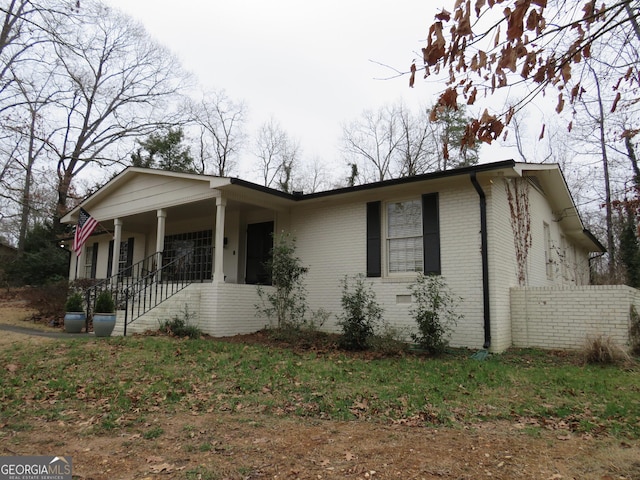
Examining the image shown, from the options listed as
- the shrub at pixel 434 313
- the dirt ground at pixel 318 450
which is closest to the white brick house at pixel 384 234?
the shrub at pixel 434 313

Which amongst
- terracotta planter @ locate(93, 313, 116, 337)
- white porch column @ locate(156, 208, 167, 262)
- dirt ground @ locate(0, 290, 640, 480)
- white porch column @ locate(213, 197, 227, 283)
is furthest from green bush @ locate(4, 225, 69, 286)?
dirt ground @ locate(0, 290, 640, 480)

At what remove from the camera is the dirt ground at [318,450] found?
10.4ft

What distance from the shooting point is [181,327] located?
31.0 feet

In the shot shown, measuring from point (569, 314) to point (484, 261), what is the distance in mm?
1988

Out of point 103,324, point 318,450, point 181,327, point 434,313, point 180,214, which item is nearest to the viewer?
point 318,450

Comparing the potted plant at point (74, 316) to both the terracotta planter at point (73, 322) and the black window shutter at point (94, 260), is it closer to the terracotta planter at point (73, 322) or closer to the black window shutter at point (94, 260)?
the terracotta planter at point (73, 322)

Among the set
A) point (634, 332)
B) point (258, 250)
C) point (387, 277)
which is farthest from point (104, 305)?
point (634, 332)

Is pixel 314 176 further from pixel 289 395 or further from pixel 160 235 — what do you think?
pixel 289 395

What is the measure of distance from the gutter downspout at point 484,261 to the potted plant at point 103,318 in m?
7.77

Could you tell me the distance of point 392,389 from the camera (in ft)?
17.9

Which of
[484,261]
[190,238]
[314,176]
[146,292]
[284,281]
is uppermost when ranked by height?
[314,176]

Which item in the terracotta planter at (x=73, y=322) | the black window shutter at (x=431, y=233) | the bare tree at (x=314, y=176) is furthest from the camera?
the bare tree at (x=314, y=176)

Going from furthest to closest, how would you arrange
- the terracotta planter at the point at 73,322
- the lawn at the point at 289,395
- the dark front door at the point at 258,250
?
the dark front door at the point at 258,250 → the terracotta planter at the point at 73,322 → the lawn at the point at 289,395

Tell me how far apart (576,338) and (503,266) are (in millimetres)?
1913
